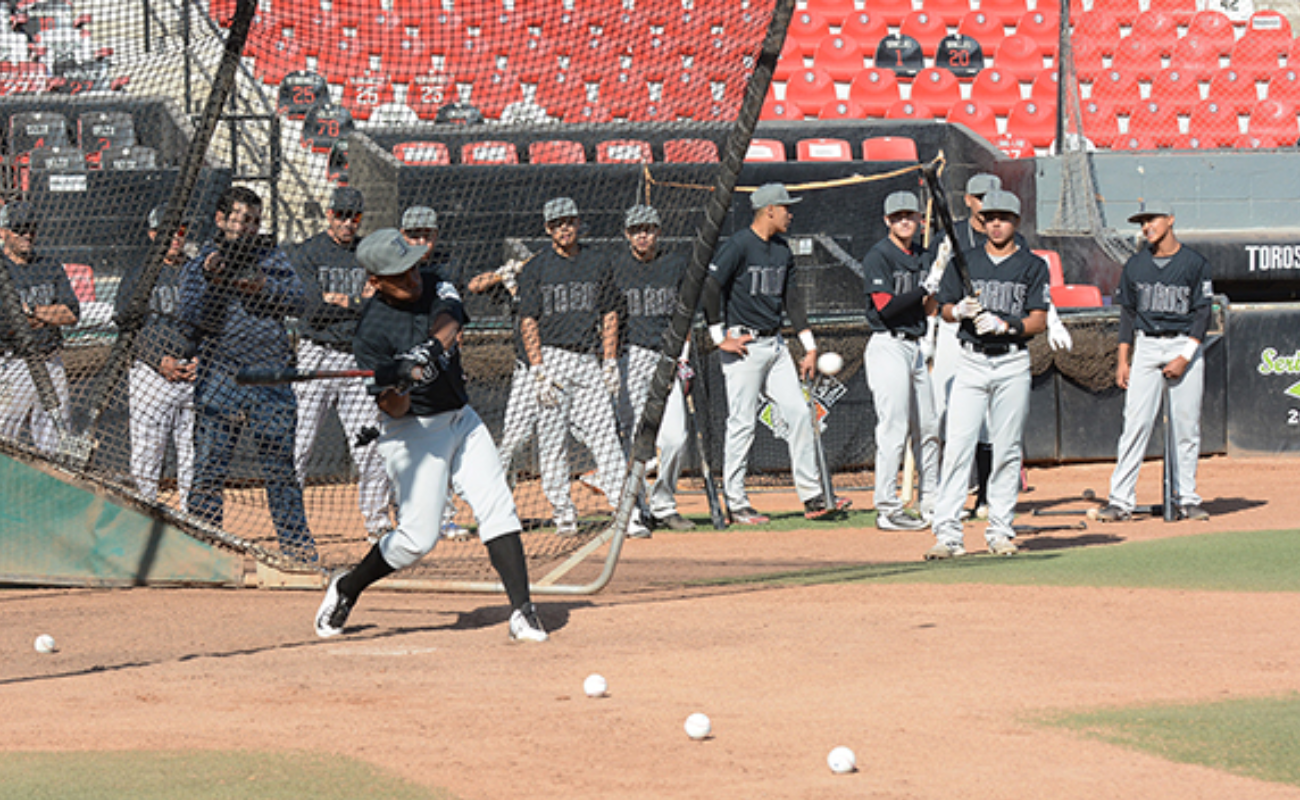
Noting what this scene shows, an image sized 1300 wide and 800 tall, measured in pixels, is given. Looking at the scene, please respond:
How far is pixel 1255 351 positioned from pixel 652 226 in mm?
7342

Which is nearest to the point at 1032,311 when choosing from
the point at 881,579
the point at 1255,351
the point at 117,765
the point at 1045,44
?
the point at 881,579

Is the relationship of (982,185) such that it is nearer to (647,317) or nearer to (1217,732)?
(647,317)

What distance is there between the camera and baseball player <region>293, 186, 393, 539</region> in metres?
9.44

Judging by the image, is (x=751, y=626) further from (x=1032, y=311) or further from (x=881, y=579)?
(x=1032, y=311)

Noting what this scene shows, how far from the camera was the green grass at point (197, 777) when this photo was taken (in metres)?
4.46

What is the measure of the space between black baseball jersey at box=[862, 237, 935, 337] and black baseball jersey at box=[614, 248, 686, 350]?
1310 millimetres

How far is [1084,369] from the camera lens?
14.6 metres

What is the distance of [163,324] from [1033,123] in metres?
15.6

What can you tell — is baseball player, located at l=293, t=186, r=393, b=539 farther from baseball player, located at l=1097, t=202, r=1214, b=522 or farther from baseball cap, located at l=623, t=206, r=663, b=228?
baseball player, located at l=1097, t=202, r=1214, b=522

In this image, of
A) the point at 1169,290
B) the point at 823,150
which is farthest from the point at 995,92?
the point at 1169,290

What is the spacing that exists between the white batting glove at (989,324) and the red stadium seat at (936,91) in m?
14.4

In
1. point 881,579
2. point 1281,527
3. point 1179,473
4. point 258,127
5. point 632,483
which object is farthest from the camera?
point 258,127

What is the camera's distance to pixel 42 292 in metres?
9.20

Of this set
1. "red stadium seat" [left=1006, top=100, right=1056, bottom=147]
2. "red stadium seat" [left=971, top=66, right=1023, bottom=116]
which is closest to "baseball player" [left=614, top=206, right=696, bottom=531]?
"red stadium seat" [left=1006, top=100, right=1056, bottom=147]
